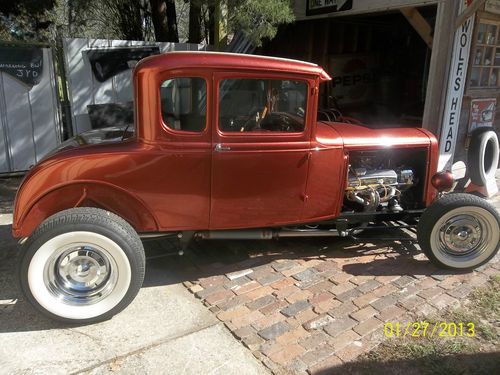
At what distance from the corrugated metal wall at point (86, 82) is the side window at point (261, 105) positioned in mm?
4131

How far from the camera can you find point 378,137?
156 inches

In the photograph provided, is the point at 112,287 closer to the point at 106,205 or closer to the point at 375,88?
the point at 106,205

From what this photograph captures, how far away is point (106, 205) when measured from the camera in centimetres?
324

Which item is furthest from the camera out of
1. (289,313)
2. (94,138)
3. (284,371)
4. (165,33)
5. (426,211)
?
(165,33)

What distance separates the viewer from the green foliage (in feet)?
16.2

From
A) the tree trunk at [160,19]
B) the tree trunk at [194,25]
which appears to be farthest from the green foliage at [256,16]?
the tree trunk at [160,19]

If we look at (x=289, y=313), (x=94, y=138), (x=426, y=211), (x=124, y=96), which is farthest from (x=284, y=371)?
(x=124, y=96)

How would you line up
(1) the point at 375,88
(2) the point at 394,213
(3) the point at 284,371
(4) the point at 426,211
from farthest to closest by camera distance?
(1) the point at 375,88
(2) the point at 394,213
(4) the point at 426,211
(3) the point at 284,371

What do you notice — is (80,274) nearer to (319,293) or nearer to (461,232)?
(319,293)

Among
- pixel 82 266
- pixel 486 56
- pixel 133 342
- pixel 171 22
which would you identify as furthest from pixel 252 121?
pixel 171 22

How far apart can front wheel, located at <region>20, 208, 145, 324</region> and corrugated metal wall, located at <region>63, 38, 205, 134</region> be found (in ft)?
13.3

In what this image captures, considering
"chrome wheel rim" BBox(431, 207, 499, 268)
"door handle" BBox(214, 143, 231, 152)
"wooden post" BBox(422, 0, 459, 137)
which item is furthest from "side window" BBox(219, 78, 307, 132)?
"wooden post" BBox(422, 0, 459, 137)

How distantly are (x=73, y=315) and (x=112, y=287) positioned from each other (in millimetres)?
309
